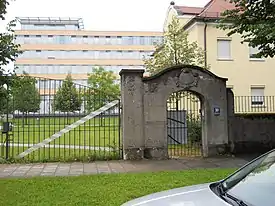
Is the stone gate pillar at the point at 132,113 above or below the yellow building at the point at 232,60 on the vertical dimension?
below

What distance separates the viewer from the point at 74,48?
77562 mm

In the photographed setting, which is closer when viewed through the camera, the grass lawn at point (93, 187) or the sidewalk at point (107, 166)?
the grass lawn at point (93, 187)

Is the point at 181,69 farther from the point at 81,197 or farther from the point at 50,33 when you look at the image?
the point at 50,33

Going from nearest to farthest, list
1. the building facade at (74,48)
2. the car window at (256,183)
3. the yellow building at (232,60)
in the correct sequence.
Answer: the car window at (256,183) < the yellow building at (232,60) < the building facade at (74,48)

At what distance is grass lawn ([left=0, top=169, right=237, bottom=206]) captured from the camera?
680cm

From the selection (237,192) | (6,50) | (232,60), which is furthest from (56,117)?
(232,60)

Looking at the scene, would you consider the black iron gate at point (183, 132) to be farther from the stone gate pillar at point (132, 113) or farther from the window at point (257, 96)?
the window at point (257, 96)

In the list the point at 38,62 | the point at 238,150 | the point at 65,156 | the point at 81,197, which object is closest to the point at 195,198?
the point at 81,197

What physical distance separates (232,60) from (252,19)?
1895cm

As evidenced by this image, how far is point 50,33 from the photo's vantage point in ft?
257

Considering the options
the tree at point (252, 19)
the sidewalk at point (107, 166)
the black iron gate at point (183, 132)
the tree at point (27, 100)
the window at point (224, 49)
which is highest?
the window at point (224, 49)

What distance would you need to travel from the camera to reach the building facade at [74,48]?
7531cm

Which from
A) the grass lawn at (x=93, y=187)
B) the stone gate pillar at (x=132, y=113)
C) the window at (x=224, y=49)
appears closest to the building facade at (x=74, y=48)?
the window at (x=224, y=49)

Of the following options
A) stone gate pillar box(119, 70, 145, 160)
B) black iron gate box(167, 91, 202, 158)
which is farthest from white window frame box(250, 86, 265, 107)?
stone gate pillar box(119, 70, 145, 160)
